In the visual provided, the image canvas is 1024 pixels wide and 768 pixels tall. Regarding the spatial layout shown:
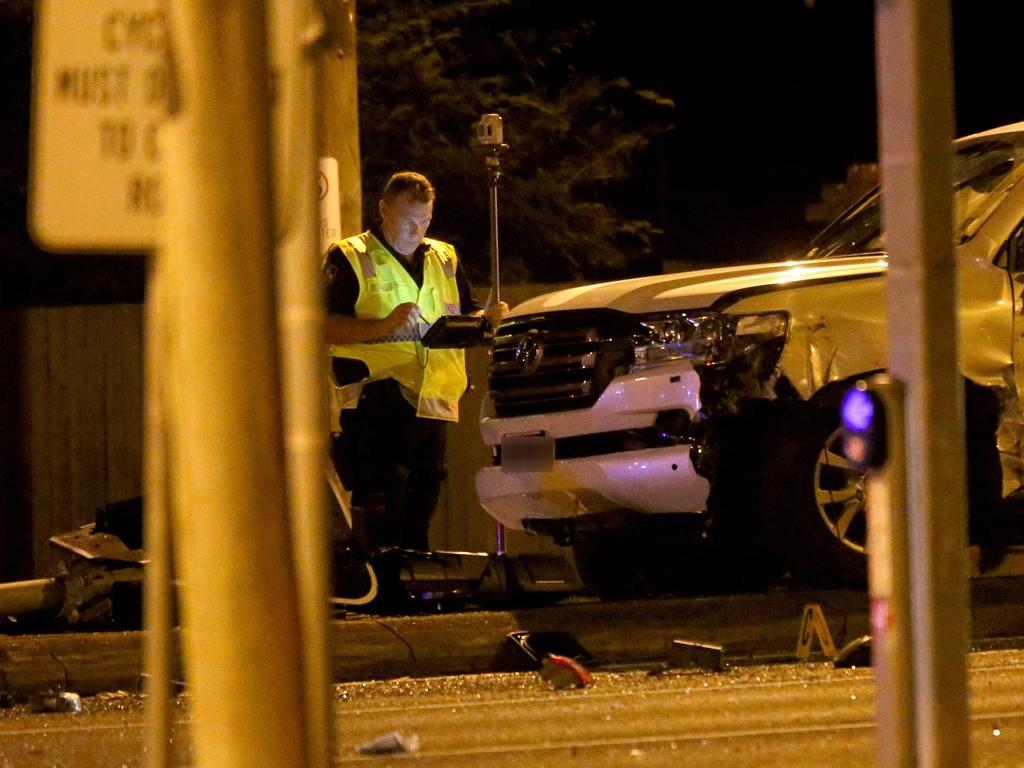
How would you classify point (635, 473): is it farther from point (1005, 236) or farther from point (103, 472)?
point (103, 472)

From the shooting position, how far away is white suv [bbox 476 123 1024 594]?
7660 mm

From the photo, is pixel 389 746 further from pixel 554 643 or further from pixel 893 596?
pixel 893 596

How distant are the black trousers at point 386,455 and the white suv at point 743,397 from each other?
63cm

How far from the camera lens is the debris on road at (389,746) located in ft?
18.9

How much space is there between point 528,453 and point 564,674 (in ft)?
4.65

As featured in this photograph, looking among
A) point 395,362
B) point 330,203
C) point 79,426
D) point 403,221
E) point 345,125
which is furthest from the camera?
point 79,426

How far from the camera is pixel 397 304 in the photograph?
8648mm

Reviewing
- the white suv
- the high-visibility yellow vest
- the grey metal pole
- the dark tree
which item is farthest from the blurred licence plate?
the dark tree

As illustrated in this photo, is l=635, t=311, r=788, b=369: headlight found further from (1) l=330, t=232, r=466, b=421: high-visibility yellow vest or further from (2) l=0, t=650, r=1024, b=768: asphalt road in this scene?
(1) l=330, t=232, r=466, b=421: high-visibility yellow vest

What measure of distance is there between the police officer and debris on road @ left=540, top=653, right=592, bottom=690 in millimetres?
1602

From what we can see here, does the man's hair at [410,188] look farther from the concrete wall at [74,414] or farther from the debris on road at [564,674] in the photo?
the concrete wall at [74,414]

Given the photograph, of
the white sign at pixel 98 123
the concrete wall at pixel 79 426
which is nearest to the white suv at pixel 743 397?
the concrete wall at pixel 79 426

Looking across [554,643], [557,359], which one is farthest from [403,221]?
[554,643]

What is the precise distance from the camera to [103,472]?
11.9 meters
